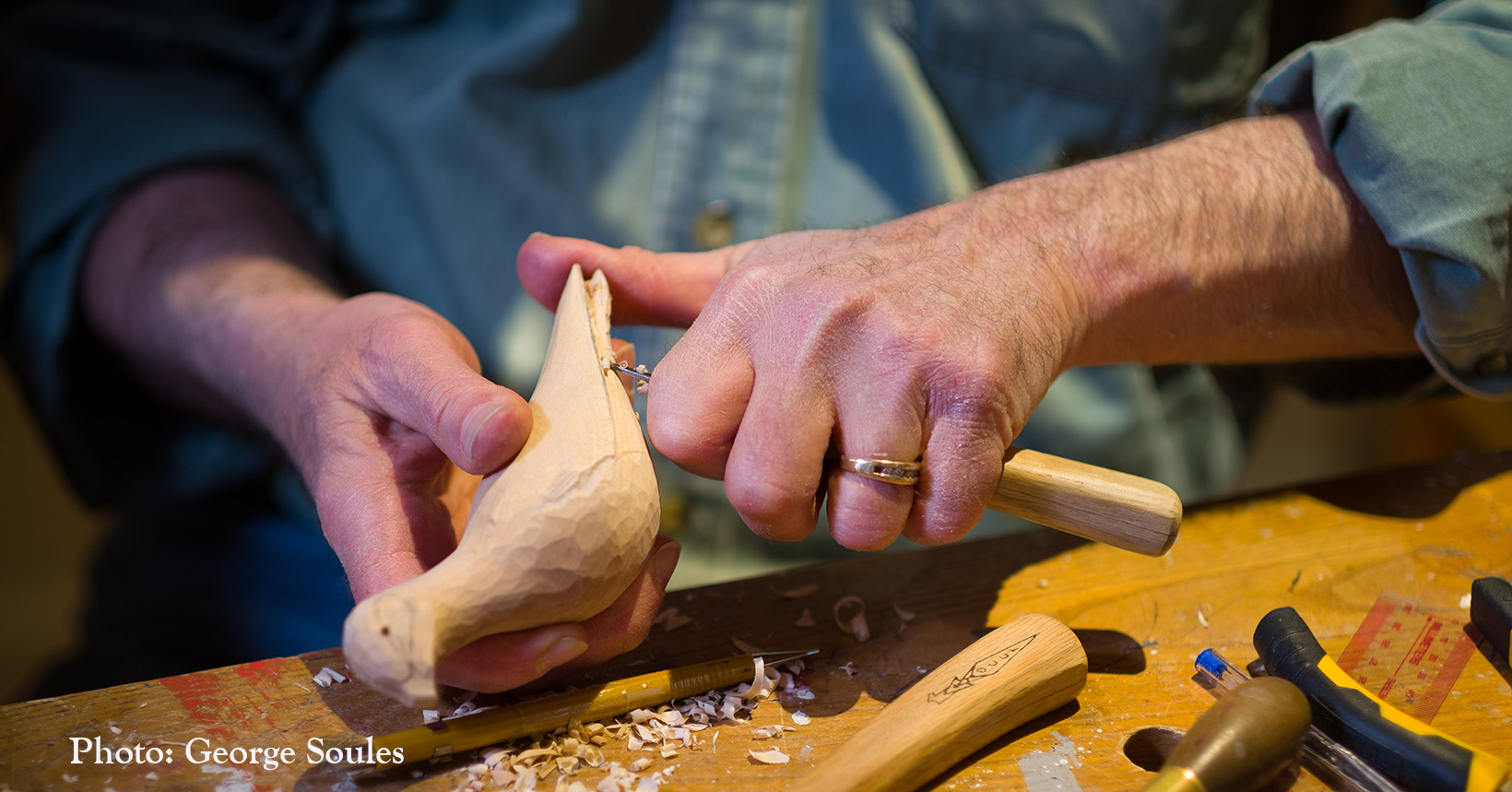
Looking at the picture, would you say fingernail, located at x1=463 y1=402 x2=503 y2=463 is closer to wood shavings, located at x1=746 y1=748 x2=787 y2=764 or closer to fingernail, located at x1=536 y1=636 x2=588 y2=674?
fingernail, located at x1=536 y1=636 x2=588 y2=674

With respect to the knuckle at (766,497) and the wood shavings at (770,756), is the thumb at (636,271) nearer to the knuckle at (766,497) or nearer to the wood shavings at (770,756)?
the knuckle at (766,497)

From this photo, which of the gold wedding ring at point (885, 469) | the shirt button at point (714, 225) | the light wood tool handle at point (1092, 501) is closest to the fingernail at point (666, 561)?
the gold wedding ring at point (885, 469)

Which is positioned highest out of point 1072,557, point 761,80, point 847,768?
point 761,80

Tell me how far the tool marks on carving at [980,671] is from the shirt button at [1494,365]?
76 centimetres

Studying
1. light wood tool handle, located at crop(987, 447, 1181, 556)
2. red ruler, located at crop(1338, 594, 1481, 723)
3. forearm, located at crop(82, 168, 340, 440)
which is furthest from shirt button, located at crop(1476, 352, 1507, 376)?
forearm, located at crop(82, 168, 340, 440)

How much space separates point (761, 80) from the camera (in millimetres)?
1452

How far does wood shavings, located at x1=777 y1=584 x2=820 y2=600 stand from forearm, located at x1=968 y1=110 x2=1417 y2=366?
1.37 feet

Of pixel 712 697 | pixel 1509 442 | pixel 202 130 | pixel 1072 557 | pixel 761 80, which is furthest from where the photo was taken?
pixel 1509 442

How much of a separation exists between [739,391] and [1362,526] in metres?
0.91

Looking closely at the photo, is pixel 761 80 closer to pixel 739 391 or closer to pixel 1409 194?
pixel 739 391

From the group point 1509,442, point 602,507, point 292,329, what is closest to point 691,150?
point 292,329

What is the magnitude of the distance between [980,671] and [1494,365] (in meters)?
0.84

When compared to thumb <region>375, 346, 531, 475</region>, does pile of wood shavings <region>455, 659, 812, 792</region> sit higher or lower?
lower

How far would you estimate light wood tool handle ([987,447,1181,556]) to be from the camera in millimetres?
833
